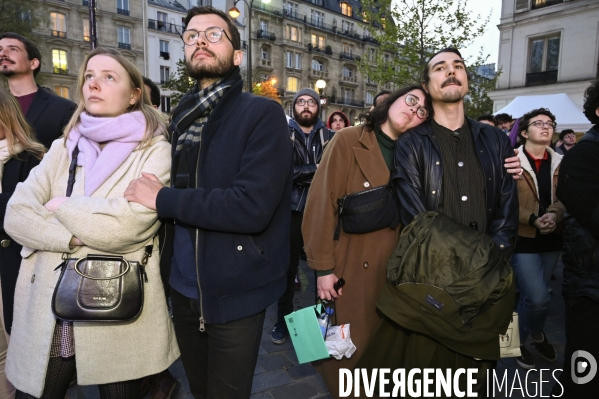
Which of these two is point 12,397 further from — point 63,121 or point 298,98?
point 298,98

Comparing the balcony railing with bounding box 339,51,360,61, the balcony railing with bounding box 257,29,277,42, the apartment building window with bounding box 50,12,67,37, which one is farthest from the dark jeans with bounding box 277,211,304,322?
the balcony railing with bounding box 339,51,360,61

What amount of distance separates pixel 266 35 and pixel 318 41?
898cm

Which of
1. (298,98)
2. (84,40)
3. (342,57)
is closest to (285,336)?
(298,98)

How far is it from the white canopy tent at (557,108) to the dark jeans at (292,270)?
7921 mm

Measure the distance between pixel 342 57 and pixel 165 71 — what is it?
25.6 m

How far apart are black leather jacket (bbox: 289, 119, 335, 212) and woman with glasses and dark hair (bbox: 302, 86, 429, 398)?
163 cm

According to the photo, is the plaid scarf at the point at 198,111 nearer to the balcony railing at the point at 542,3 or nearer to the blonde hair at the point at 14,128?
the blonde hair at the point at 14,128

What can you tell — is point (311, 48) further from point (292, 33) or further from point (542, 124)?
point (542, 124)

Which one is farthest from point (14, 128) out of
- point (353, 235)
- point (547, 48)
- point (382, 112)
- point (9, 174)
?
point (547, 48)

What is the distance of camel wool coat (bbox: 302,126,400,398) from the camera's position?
Answer: 8.64 feet

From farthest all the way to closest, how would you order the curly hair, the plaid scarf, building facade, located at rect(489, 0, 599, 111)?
building facade, located at rect(489, 0, 599, 111)
the curly hair
the plaid scarf

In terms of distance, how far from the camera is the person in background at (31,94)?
3.41 m

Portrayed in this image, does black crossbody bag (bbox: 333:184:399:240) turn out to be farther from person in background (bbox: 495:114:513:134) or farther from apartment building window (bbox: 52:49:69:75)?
apartment building window (bbox: 52:49:69:75)

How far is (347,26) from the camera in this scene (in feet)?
191
